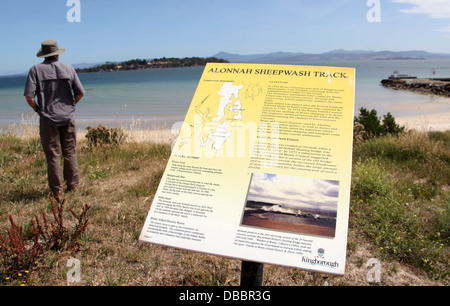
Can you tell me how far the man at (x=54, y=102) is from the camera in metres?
4.76

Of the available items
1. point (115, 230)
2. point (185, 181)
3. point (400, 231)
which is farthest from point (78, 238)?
point (400, 231)

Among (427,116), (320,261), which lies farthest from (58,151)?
(427,116)

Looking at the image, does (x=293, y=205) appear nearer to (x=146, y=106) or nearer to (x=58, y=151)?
(x=58, y=151)

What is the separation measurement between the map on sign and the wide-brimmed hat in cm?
320

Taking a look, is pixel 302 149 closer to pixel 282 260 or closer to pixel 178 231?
pixel 282 260

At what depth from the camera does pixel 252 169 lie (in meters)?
2.37

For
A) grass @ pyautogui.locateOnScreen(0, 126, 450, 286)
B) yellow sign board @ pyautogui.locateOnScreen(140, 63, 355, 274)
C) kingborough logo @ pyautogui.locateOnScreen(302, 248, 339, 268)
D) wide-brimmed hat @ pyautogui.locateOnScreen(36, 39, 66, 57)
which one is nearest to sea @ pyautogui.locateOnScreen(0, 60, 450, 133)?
grass @ pyautogui.locateOnScreen(0, 126, 450, 286)

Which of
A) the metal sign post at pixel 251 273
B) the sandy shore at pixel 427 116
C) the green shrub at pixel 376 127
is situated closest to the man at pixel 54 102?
the metal sign post at pixel 251 273

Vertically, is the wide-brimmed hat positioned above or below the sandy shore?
above

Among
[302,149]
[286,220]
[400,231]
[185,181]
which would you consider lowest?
[400,231]

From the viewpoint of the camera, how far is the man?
4758mm

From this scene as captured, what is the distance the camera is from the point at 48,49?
4.79 m

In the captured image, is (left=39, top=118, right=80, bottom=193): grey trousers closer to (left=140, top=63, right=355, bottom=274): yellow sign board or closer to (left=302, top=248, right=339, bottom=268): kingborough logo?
(left=140, top=63, right=355, bottom=274): yellow sign board
